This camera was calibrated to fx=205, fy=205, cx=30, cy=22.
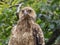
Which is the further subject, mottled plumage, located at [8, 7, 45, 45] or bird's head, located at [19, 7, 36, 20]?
bird's head, located at [19, 7, 36, 20]

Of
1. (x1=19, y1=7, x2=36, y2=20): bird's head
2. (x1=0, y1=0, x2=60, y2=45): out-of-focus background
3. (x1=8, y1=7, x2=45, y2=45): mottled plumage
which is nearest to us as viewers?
(x1=0, y1=0, x2=60, y2=45): out-of-focus background

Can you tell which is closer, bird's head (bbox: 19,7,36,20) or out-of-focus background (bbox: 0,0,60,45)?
out-of-focus background (bbox: 0,0,60,45)

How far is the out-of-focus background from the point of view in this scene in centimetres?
286

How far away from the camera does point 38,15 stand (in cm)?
299

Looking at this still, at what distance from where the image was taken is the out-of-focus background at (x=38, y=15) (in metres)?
2.86

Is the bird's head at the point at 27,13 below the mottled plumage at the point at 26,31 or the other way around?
the other way around

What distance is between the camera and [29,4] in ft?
10.2

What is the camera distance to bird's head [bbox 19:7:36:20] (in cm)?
327

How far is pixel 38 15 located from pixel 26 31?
0.31 metres

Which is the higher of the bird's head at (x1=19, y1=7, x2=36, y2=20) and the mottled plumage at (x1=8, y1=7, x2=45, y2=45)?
the bird's head at (x1=19, y1=7, x2=36, y2=20)

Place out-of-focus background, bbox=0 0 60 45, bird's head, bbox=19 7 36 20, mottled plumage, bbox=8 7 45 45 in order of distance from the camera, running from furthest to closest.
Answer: bird's head, bbox=19 7 36 20 → mottled plumage, bbox=8 7 45 45 → out-of-focus background, bbox=0 0 60 45

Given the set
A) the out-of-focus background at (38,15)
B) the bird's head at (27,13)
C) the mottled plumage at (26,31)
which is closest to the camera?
the out-of-focus background at (38,15)

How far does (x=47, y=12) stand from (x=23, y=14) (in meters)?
0.47

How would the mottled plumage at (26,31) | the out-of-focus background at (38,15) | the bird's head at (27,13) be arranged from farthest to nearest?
the bird's head at (27,13) → the mottled plumage at (26,31) → the out-of-focus background at (38,15)
